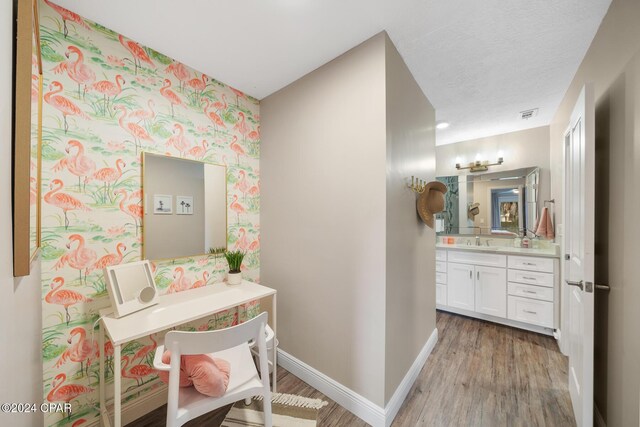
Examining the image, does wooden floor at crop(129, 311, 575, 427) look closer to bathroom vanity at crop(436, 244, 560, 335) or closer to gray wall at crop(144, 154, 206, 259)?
bathroom vanity at crop(436, 244, 560, 335)

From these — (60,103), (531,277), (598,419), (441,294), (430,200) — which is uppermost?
(60,103)

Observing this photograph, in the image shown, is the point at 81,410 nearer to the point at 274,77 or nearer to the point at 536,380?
the point at 274,77

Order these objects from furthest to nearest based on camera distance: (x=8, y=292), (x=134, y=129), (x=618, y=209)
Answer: (x=134, y=129)
(x=618, y=209)
(x=8, y=292)

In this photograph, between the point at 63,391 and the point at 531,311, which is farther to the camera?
the point at 531,311

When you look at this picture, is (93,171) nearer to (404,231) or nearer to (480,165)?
(404,231)

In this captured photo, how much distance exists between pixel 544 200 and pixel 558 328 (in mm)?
1431

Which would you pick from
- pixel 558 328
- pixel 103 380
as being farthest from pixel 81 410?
pixel 558 328

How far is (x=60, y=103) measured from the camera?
52.0 inches

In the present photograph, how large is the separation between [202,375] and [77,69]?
1.79 meters

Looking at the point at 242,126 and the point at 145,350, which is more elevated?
the point at 242,126

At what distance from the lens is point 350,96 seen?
1.64 metres

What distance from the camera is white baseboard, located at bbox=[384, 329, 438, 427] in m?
1.53

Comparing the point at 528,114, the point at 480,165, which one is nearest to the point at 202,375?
the point at 528,114

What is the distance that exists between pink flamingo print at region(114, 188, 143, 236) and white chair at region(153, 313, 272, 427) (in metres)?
0.83
